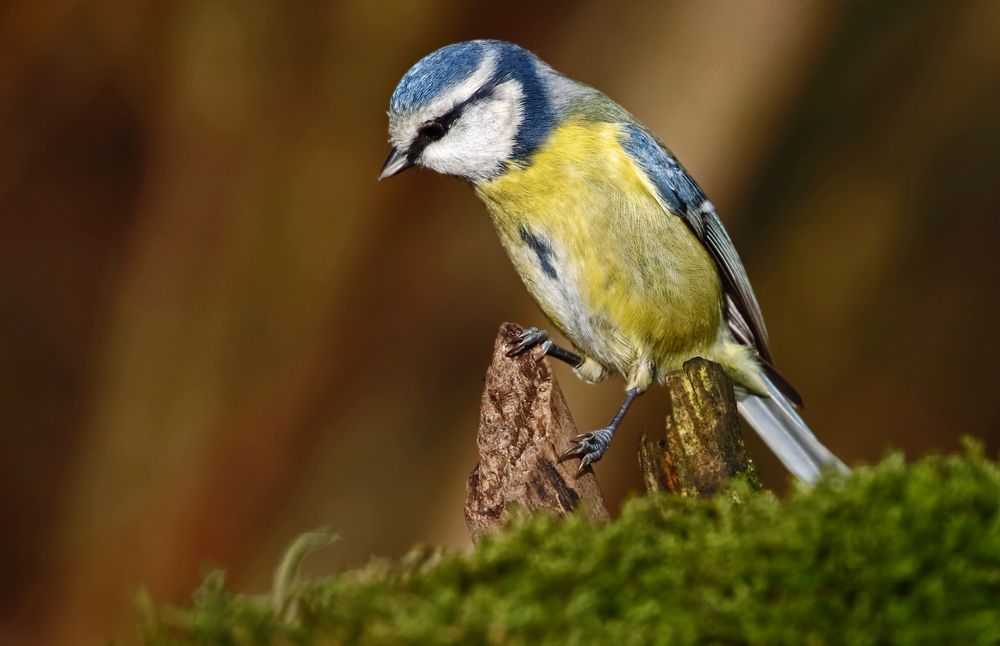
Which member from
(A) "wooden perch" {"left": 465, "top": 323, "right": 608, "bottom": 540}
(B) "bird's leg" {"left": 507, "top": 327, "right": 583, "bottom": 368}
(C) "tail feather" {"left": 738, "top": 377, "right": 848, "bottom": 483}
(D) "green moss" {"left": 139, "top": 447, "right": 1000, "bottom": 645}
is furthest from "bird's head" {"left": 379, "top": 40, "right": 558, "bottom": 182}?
(D) "green moss" {"left": 139, "top": 447, "right": 1000, "bottom": 645}

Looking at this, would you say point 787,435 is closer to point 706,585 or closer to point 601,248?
point 601,248

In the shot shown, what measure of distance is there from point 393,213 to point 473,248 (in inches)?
13.8

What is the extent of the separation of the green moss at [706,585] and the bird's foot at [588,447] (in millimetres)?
617

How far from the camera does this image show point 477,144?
2.42m

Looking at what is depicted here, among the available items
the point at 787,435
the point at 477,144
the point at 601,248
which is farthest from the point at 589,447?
the point at 787,435

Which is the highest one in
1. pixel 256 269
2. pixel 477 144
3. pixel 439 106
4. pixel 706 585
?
pixel 256 269

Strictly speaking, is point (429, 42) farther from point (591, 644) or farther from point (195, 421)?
point (591, 644)

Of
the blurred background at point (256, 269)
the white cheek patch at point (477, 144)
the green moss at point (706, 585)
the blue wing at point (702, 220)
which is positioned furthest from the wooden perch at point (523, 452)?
the blurred background at point (256, 269)

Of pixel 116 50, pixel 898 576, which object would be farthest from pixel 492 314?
pixel 898 576

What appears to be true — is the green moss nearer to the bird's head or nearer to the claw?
the claw

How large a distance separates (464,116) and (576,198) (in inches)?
14.0

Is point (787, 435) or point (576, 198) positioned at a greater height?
point (576, 198)

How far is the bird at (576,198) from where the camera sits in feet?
7.67

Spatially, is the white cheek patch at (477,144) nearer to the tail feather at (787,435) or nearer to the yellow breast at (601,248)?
the yellow breast at (601,248)
